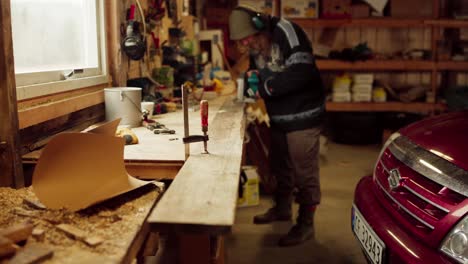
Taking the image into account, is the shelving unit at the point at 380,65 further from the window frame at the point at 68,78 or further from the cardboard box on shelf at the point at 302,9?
the window frame at the point at 68,78

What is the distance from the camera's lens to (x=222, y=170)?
64.3 inches

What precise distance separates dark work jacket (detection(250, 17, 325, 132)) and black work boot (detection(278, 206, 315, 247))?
0.61 meters

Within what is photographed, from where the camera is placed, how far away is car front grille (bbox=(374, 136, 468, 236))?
1.61 m

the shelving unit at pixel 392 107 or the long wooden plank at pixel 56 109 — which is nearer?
the long wooden plank at pixel 56 109

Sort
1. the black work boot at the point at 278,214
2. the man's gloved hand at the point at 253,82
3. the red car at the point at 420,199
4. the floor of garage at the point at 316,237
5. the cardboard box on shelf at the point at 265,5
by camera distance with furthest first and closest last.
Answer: the cardboard box on shelf at the point at 265,5
the black work boot at the point at 278,214
the man's gloved hand at the point at 253,82
the floor of garage at the point at 316,237
the red car at the point at 420,199

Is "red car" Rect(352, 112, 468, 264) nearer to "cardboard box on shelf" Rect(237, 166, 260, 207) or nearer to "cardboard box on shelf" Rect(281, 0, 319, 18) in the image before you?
"cardboard box on shelf" Rect(237, 166, 260, 207)

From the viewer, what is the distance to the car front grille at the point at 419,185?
63.4 inches

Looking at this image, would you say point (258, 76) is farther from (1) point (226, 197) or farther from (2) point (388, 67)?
(2) point (388, 67)

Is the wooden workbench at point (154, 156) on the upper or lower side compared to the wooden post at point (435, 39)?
lower

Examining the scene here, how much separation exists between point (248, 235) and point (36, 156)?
185cm

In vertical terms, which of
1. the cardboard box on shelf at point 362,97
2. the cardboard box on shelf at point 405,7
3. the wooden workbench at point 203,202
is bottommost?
the cardboard box on shelf at point 362,97

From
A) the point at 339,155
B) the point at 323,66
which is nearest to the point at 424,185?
the point at 339,155

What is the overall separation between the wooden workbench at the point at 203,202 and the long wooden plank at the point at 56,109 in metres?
0.68

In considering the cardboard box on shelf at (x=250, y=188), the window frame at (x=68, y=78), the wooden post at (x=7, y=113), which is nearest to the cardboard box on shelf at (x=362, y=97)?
the cardboard box on shelf at (x=250, y=188)
